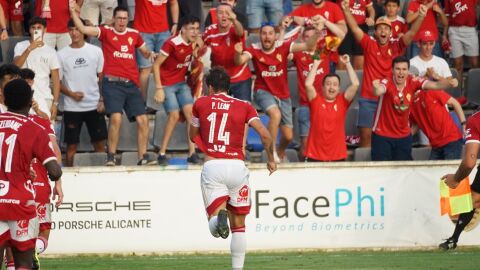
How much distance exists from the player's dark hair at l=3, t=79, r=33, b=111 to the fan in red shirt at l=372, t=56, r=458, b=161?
8484mm

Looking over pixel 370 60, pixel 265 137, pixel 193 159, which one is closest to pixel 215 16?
pixel 370 60

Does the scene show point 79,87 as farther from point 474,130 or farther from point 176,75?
point 474,130

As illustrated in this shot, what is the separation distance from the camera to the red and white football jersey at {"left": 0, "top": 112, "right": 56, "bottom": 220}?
10.7 metres

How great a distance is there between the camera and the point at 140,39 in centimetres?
1897

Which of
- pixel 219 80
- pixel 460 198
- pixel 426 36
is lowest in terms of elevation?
pixel 460 198

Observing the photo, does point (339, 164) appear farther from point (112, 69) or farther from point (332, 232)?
point (112, 69)

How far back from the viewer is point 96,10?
2038cm

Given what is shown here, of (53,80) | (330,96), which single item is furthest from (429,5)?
(53,80)

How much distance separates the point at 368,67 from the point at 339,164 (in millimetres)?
2932

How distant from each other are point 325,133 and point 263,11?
3.20 meters

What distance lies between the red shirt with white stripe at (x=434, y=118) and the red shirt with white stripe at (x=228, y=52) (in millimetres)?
2681

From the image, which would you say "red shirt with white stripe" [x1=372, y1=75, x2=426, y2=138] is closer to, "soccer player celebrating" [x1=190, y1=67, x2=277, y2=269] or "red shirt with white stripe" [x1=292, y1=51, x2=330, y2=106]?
"red shirt with white stripe" [x1=292, y1=51, x2=330, y2=106]

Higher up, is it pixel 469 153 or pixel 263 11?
pixel 263 11

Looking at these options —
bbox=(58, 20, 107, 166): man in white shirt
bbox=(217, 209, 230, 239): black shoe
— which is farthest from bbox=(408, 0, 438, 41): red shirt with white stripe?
bbox=(217, 209, 230, 239): black shoe
